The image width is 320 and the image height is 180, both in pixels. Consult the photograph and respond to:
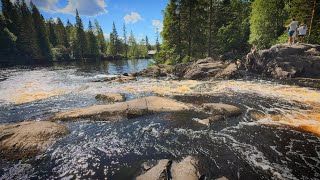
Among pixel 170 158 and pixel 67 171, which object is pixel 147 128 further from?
pixel 67 171

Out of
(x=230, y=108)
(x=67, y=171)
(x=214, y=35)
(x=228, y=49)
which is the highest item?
(x=214, y=35)

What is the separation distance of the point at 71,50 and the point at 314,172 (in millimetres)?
93536

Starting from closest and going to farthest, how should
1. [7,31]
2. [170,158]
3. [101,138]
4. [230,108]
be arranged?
[170,158], [101,138], [230,108], [7,31]

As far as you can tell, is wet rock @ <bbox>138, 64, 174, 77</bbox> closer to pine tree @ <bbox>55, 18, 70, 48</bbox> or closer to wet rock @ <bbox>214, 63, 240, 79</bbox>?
wet rock @ <bbox>214, 63, 240, 79</bbox>

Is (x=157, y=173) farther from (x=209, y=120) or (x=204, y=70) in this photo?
(x=204, y=70)

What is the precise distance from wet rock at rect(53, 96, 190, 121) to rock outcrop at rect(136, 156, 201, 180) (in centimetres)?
476

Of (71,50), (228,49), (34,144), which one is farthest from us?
(71,50)

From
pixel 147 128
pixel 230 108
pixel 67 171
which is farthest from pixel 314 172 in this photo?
pixel 67 171

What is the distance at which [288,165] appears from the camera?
20.5ft

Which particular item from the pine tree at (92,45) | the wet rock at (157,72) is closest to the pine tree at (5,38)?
the pine tree at (92,45)

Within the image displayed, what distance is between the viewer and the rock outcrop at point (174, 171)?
17.9ft

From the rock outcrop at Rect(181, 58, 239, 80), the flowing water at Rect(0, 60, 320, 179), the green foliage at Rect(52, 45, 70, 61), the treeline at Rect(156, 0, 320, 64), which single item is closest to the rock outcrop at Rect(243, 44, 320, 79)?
the rock outcrop at Rect(181, 58, 239, 80)

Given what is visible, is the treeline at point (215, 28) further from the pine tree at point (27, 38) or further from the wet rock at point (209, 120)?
the pine tree at point (27, 38)

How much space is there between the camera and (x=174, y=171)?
5.72m
